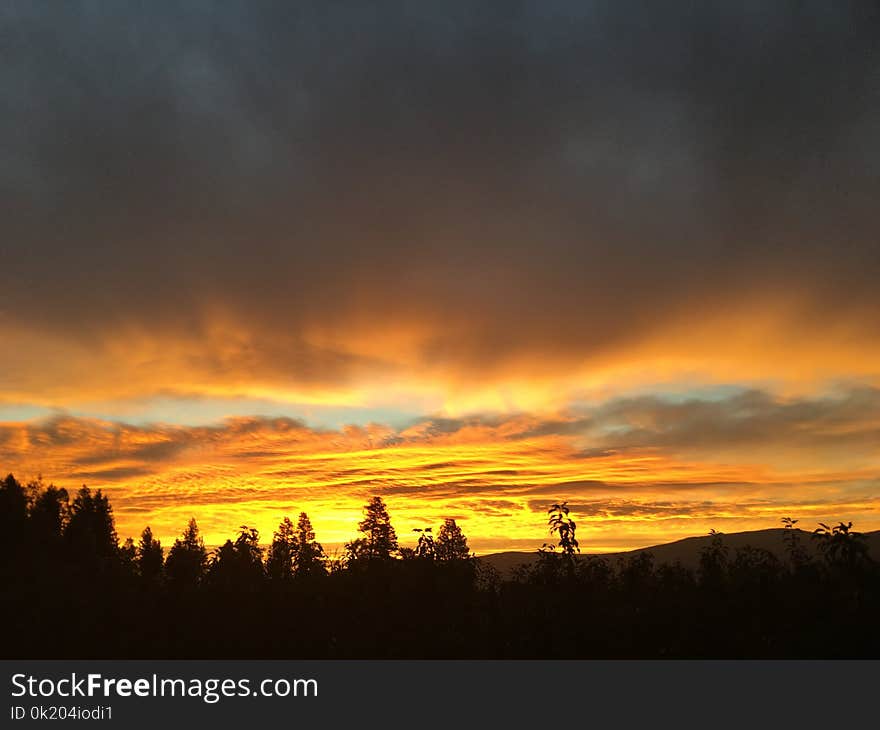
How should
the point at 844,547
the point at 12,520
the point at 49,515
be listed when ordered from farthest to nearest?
the point at 49,515, the point at 12,520, the point at 844,547

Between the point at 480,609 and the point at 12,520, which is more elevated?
the point at 12,520

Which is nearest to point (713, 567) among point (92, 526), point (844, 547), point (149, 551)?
point (844, 547)

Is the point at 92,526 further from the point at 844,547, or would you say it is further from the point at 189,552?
the point at 844,547

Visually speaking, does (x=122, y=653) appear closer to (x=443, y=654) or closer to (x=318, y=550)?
(x=443, y=654)

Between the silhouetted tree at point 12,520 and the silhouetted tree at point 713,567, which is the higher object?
the silhouetted tree at point 12,520

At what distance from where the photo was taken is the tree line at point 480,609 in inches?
1034

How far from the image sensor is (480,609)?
30391 millimetres

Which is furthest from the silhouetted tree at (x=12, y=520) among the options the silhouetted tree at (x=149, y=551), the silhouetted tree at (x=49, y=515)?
the silhouetted tree at (x=149, y=551)

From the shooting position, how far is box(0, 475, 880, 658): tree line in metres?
26.3

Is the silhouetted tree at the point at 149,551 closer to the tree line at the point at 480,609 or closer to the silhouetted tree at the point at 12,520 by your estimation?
the silhouetted tree at the point at 12,520

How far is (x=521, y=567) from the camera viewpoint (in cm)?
3444

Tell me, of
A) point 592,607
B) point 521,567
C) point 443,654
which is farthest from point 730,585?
point 443,654

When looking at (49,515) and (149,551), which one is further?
(149,551)

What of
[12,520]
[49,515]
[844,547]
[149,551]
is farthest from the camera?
[149,551]
